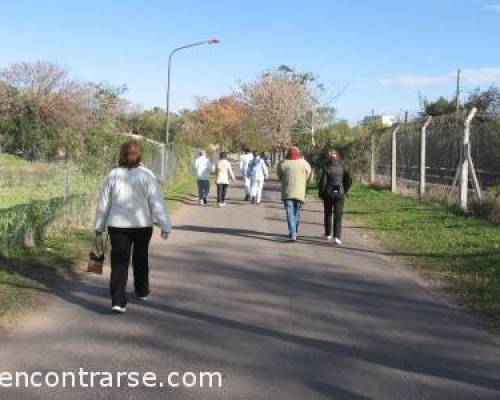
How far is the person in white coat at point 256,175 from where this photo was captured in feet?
65.8

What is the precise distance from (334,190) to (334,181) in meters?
0.17

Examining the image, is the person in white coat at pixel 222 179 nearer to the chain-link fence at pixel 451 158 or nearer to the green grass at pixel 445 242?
the green grass at pixel 445 242

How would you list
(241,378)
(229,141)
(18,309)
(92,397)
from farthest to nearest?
(229,141) → (18,309) → (241,378) → (92,397)

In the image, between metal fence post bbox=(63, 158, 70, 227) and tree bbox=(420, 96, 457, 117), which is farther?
tree bbox=(420, 96, 457, 117)

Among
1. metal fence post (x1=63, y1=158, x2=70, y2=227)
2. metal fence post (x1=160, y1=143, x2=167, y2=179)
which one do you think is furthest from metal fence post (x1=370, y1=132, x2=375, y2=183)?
metal fence post (x1=63, y1=158, x2=70, y2=227)

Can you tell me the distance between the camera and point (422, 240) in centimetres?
1202

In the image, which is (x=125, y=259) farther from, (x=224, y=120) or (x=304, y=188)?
(x=224, y=120)

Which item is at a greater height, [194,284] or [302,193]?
[302,193]

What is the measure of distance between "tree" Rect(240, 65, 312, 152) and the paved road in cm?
3911

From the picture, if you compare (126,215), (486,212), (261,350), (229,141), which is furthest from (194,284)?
(229,141)

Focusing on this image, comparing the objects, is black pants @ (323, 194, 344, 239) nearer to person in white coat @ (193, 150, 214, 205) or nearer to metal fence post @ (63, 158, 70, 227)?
metal fence post @ (63, 158, 70, 227)

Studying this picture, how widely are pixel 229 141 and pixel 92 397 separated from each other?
234ft

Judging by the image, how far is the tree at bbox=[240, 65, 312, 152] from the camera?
49.4m

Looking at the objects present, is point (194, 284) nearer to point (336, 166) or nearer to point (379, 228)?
point (336, 166)
